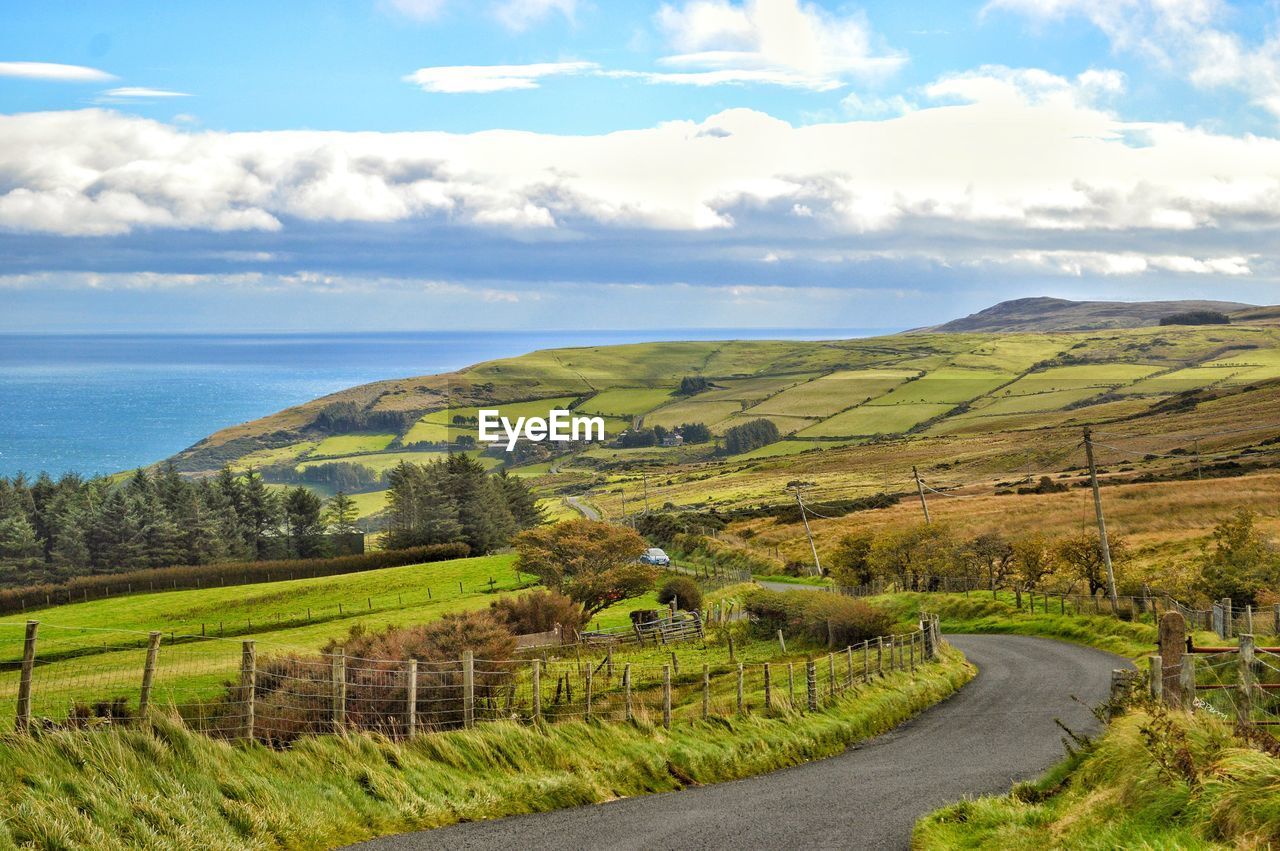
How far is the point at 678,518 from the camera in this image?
114m

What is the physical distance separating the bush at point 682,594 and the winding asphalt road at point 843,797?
33.7 m

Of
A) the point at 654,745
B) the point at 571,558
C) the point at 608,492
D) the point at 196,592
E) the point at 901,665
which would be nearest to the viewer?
the point at 654,745

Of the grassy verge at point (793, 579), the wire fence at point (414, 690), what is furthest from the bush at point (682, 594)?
the wire fence at point (414, 690)

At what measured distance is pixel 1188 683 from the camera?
15047mm

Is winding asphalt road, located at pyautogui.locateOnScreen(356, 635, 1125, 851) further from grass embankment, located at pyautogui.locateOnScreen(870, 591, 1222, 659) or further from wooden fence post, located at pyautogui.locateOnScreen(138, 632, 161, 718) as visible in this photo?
grass embankment, located at pyautogui.locateOnScreen(870, 591, 1222, 659)

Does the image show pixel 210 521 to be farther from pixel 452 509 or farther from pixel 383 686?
pixel 383 686

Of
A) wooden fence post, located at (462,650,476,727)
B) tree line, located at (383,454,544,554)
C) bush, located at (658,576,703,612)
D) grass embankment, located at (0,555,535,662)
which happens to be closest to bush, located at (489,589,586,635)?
grass embankment, located at (0,555,535,662)

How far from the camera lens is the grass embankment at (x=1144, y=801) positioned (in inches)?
412

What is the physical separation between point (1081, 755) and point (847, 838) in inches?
167

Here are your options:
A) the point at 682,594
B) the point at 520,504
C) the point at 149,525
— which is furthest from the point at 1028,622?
the point at 149,525

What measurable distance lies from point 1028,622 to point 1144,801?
39.7 m

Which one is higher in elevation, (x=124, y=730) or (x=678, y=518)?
(x=124, y=730)

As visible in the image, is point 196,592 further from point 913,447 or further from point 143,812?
point 913,447

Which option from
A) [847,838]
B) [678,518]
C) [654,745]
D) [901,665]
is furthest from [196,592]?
[847,838]
